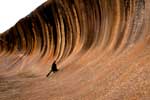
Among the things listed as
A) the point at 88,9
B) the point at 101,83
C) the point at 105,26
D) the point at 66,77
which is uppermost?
the point at 88,9

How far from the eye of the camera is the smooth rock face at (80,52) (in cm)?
1348

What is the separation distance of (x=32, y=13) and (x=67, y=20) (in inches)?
188

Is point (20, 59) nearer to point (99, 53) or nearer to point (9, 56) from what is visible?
point (9, 56)

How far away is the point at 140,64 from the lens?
14344mm

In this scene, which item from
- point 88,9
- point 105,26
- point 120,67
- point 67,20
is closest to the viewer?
point 120,67

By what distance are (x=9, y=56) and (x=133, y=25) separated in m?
14.6

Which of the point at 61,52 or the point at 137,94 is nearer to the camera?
the point at 137,94

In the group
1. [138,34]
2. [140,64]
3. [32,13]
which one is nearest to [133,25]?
[138,34]

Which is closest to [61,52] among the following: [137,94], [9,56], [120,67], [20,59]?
[20,59]

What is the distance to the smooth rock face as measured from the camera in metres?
13.5

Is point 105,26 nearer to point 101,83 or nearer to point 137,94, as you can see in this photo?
point 101,83

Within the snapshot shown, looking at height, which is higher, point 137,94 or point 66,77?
point 66,77

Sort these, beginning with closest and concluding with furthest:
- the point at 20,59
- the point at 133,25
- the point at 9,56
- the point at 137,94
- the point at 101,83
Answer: the point at 137,94 → the point at 101,83 → the point at 133,25 → the point at 20,59 → the point at 9,56

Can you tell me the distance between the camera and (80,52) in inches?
903
